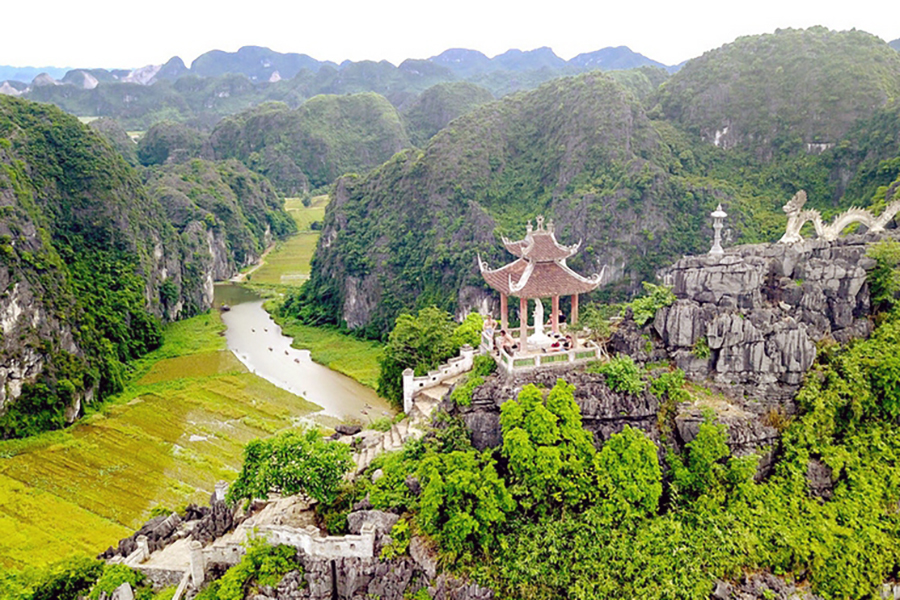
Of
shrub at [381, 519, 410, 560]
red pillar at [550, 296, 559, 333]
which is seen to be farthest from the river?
shrub at [381, 519, 410, 560]

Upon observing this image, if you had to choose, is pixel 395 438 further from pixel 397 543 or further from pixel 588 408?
pixel 588 408

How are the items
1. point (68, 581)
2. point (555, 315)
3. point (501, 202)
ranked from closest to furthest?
point (68, 581)
point (555, 315)
point (501, 202)

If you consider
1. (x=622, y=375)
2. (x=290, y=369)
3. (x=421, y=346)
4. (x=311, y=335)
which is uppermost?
(x=622, y=375)

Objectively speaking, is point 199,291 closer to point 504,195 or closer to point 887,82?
point 504,195

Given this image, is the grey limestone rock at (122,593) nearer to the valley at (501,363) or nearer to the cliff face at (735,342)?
the valley at (501,363)

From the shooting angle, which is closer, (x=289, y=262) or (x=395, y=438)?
(x=395, y=438)

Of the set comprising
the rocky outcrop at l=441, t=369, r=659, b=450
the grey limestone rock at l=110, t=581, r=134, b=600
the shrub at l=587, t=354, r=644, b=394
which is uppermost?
the shrub at l=587, t=354, r=644, b=394

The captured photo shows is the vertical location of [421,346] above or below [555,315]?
below

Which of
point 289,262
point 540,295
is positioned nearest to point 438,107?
point 289,262

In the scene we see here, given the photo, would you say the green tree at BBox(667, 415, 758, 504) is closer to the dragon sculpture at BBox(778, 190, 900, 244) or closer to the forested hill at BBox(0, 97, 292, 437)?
the dragon sculpture at BBox(778, 190, 900, 244)
